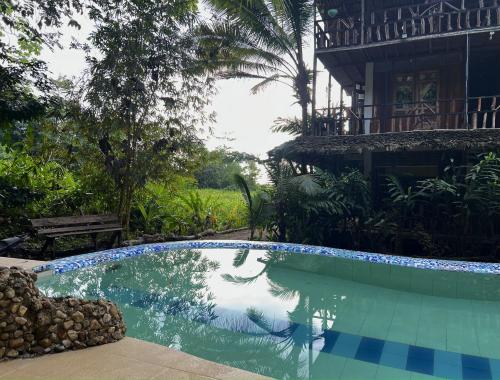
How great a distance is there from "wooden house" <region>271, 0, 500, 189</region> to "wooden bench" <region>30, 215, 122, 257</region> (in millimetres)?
4671

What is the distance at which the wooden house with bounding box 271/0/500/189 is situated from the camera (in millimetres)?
9539

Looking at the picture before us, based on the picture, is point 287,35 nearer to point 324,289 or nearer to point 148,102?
point 148,102

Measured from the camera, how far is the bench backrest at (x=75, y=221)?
705cm

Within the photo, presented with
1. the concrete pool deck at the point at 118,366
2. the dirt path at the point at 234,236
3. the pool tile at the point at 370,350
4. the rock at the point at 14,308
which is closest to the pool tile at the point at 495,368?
the pool tile at the point at 370,350

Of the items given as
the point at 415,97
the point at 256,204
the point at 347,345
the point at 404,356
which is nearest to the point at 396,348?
the point at 404,356

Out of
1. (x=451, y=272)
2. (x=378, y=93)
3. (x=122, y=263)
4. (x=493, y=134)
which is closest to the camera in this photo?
(x=451, y=272)

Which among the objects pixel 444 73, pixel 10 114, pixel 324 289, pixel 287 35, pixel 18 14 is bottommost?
pixel 324 289

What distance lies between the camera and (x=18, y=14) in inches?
216

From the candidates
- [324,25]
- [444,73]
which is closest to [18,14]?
[324,25]

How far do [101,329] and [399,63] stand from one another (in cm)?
1136

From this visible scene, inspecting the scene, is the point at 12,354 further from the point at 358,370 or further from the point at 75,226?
the point at 75,226

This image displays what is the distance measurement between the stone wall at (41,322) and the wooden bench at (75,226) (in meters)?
4.38

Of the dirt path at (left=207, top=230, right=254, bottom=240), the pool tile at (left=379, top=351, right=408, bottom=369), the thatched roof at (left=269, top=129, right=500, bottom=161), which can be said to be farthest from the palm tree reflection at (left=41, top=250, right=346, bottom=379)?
the thatched roof at (left=269, top=129, right=500, bottom=161)

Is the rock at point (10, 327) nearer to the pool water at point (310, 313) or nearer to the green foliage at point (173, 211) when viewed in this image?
the pool water at point (310, 313)
